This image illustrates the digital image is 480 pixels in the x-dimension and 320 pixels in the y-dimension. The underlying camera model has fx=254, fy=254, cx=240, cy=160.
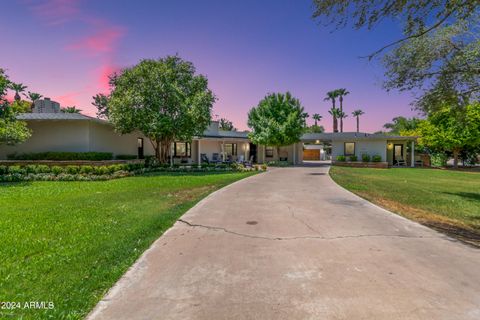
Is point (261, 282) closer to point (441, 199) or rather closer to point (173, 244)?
point (173, 244)

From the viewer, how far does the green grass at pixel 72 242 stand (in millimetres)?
2797

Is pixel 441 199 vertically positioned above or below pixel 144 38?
below

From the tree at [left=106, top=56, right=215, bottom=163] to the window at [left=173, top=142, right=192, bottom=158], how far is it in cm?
715

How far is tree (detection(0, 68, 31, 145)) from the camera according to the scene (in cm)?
1302

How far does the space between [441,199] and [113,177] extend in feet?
50.5

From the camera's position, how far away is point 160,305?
2.61 m

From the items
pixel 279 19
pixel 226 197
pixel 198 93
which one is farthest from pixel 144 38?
pixel 226 197

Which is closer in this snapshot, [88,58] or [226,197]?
[226,197]

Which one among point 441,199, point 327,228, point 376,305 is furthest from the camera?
point 441,199

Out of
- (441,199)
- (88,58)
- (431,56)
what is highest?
(88,58)

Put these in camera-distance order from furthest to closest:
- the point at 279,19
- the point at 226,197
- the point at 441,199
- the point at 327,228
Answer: the point at 279,19 < the point at 441,199 < the point at 226,197 < the point at 327,228

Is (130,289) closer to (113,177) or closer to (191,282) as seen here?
(191,282)

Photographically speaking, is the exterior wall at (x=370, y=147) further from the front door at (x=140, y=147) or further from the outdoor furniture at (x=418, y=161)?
the front door at (x=140, y=147)

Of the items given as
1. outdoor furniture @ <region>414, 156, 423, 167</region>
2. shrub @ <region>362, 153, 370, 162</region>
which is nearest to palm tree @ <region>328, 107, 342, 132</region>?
outdoor furniture @ <region>414, 156, 423, 167</region>
